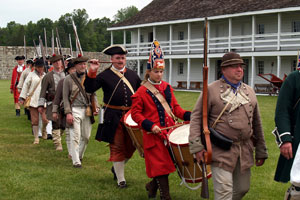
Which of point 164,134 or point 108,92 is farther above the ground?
point 108,92

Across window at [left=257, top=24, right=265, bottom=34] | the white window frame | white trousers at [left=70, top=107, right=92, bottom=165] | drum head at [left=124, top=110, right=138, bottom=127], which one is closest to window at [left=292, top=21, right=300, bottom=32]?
window at [left=257, top=24, right=265, bottom=34]

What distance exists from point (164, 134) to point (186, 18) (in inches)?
1194

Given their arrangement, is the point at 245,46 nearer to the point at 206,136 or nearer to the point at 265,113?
the point at 265,113

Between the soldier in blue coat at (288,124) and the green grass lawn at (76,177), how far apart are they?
5.70 feet

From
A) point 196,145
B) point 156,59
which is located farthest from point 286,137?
point 156,59

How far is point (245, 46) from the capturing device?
104 feet

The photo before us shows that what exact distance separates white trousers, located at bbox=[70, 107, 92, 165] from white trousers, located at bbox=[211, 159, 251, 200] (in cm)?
387

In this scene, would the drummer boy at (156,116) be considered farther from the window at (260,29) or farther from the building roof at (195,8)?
the window at (260,29)

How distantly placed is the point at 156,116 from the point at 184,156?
732 mm

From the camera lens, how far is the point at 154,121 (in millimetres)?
5637

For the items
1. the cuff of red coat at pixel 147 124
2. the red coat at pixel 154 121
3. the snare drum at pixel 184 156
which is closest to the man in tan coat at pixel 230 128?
the snare drum at pixel 184 156

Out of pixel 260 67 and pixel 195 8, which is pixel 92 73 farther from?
pixel 195 8

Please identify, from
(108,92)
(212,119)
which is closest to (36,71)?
(108,92)

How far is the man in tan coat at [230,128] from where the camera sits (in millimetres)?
4500
